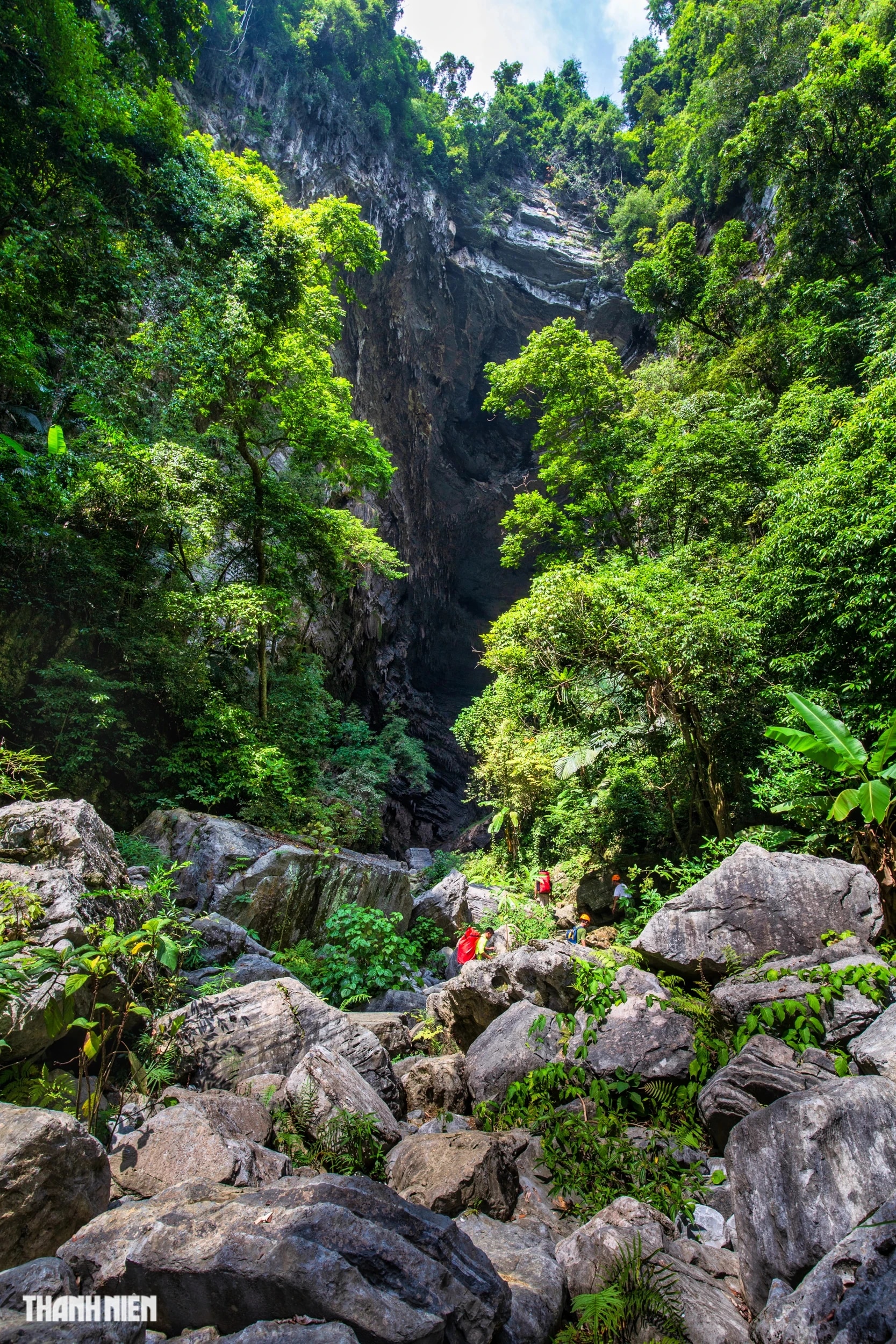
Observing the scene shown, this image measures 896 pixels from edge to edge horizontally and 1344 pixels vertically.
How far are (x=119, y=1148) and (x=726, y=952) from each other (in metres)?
4.11

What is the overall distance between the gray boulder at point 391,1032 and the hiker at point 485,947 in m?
1.64

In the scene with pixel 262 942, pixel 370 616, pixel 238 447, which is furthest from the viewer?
pixel 370 616

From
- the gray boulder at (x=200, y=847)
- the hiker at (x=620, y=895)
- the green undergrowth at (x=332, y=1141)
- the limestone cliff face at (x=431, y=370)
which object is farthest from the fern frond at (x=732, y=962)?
the limestone cliff face at (x=431, y=370)

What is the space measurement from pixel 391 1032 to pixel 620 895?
13.5 ft

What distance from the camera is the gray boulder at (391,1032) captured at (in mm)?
5086

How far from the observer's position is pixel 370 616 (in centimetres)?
2128

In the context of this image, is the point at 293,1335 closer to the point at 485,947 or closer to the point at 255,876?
the point at 255,876

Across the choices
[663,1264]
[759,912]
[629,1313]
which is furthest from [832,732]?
[629,1313]

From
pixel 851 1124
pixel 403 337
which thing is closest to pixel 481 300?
pixel 403 337

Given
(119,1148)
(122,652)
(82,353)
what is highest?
(82,353)

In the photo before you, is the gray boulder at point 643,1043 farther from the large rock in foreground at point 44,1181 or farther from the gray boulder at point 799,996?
the large rock in foreground at point 44,1181

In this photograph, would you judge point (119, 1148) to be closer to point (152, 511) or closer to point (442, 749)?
point (152, 511)

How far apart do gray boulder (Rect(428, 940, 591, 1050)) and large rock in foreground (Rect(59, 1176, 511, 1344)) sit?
3.03 meters

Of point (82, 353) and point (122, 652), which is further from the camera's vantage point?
point (122, 652)
